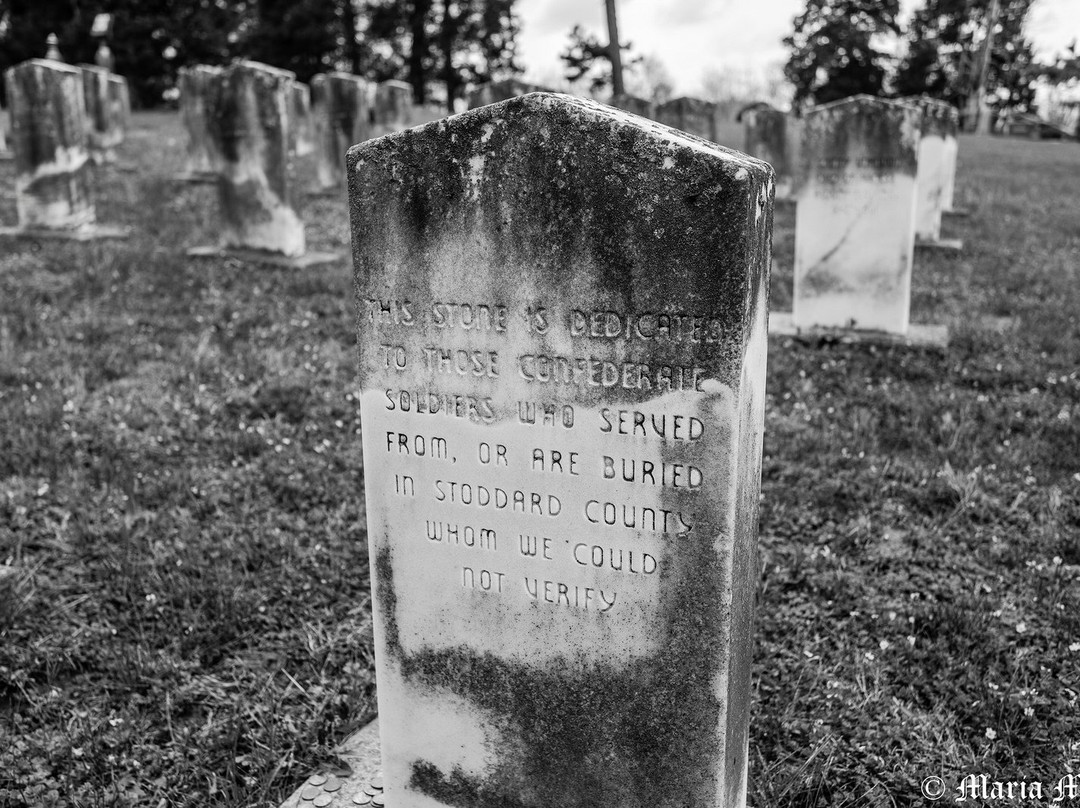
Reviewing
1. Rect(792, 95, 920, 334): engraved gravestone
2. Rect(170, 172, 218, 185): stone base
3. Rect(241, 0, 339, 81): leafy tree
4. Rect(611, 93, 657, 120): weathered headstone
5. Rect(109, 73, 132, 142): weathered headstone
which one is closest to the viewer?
Rect(792, 95, 920, 334): engraved gravestone

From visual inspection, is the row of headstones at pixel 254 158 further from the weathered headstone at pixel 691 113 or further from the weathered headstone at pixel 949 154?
the weathered headstone at pixel 949 154

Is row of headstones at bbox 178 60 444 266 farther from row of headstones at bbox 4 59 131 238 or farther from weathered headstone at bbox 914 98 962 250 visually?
weathered headstone at bbox 914 98 962 250

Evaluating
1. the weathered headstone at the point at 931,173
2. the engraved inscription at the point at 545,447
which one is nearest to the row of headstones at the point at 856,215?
the weathered headstone at the point at 931,173

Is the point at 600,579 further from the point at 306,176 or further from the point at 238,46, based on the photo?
the point at 238,46

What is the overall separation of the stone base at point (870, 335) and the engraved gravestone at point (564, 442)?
5.74 meters

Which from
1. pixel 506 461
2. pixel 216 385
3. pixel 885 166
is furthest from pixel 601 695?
pixel 885 166

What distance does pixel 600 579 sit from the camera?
256 centimetres

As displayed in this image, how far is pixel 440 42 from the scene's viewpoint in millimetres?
35750

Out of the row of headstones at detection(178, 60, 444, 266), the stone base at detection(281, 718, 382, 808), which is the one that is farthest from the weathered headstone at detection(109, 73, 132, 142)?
the stone base at detection(281, 718, 382, 808)

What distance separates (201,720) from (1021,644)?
10.6ft

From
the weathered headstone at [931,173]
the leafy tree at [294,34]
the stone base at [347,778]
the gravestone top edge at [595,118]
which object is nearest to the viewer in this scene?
the gravestone top edge at [595,118]

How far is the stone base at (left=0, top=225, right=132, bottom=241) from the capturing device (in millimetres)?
10633

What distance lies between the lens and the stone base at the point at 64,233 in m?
10.6

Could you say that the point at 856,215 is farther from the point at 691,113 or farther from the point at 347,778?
the point at 691,113
